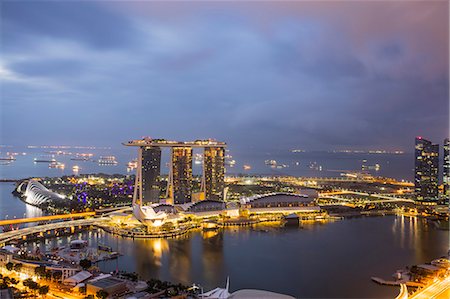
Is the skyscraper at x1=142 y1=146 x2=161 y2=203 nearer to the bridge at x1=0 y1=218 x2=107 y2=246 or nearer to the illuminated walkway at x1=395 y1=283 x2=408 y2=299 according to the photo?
the bridge at x1=0 y1=218 x2=107 y2=246

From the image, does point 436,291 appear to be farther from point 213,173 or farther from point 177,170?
point 213,173

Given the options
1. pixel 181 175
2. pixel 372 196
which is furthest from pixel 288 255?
pixel 372 196

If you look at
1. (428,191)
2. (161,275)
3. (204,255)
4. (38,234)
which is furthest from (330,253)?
(428,191)

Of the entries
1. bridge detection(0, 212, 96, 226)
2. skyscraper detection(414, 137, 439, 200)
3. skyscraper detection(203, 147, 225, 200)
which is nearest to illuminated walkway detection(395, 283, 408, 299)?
bridge detection(0, 212, 96, 226)

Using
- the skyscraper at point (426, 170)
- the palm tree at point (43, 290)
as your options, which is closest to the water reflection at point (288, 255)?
the palm tree at point (43, 290)

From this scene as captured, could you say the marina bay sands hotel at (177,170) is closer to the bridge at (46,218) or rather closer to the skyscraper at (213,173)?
the skyscraper at (213,173)
